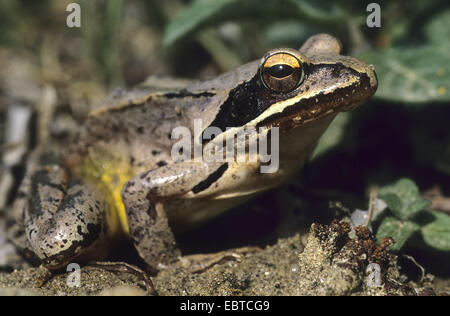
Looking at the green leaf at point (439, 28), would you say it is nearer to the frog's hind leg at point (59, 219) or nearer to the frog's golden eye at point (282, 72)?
the frog's golden eye at point (282, 72)

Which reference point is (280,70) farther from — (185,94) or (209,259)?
(209,259)

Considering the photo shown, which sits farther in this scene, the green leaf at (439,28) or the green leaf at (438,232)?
the green leaf at (439,28)

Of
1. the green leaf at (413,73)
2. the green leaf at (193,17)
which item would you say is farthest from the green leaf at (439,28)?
the green leaf at (193,17)

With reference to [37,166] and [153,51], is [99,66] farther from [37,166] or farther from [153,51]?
[37,166]

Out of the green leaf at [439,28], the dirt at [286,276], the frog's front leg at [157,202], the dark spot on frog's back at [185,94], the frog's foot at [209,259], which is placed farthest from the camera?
the green leaf at [439,28]

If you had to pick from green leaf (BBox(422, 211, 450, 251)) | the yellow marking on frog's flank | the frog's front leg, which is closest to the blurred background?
green leaf (BBox(422, 211, 450, 251))

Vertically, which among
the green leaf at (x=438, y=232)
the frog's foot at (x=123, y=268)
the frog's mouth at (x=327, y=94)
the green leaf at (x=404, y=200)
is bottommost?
the frog's foot at (x=123, y=268)

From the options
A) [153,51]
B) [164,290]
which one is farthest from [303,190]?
[153,51]

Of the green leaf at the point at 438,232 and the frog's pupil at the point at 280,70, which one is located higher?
the frog's pupil at the point at 280,70
